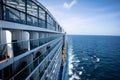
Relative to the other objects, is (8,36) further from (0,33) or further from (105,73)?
(105,73)

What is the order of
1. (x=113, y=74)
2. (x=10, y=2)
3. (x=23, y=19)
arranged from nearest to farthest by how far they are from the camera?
(x=23, y=19) → (x=10, y=2) → (x=113, y=74)

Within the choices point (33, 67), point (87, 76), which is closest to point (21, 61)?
point (33, 67)

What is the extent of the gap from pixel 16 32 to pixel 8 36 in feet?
8.78

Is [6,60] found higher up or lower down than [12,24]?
lower down

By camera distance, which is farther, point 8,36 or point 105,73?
point 105,73

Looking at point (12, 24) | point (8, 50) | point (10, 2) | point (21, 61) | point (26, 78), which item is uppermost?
point (10, 2)

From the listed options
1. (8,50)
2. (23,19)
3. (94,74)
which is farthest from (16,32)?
(94,74)

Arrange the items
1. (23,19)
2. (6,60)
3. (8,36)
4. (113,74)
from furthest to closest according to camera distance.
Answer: (113,74) < (23,19) < (8,36) < (6,60)

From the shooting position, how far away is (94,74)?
90.7ft

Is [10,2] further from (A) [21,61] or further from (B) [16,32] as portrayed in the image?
(A) [21,61]

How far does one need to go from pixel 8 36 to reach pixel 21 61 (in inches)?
166

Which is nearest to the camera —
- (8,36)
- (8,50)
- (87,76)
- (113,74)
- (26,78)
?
(8,50)

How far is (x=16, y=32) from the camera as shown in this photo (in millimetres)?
8859

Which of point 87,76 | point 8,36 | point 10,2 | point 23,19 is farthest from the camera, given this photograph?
point 87,76
